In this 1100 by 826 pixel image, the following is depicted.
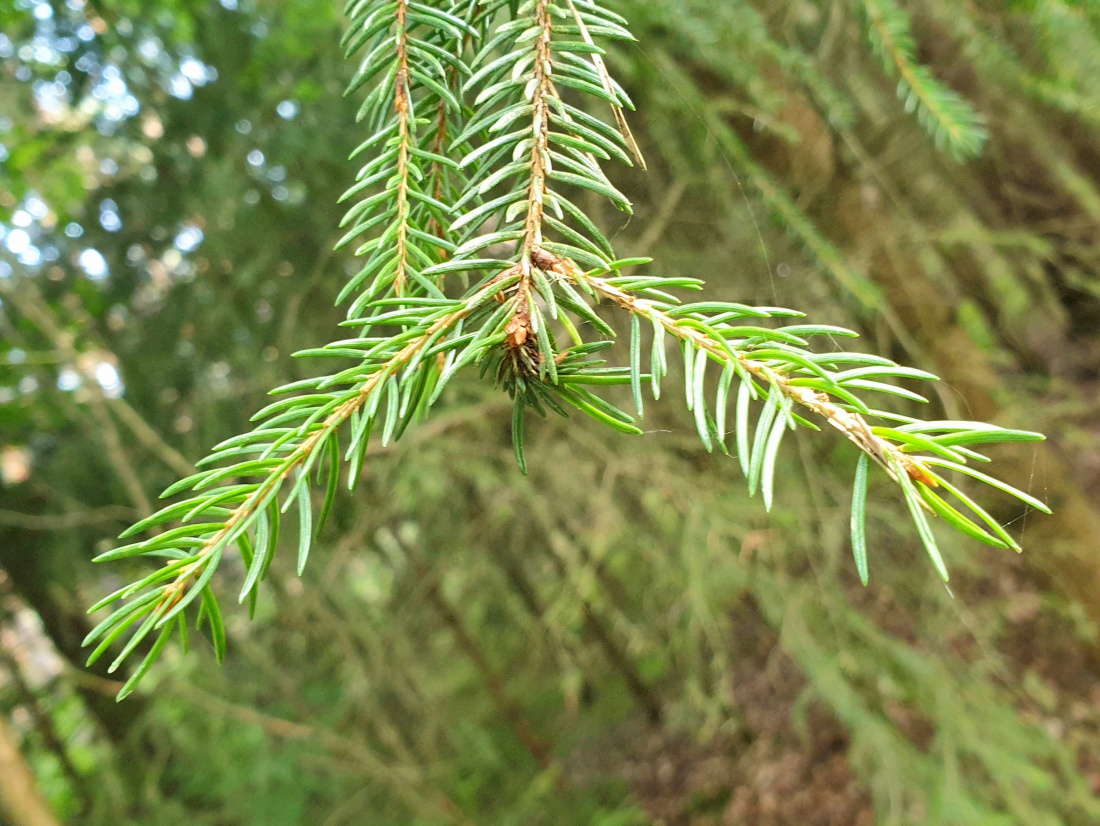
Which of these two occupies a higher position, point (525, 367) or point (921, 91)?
point (921, 91)

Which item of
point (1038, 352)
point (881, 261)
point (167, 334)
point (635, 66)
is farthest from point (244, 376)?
point (1038, 352)

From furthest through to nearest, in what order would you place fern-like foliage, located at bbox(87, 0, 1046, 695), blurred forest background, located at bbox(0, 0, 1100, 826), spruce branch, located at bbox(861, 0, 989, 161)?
blurred forest background, located at bbox(0, 0, 1100, 826)
spruce branch, located at bbox(861, 0, 989, 161)
fern-like foliage, located at bbox(87, 0, 1046, 695)

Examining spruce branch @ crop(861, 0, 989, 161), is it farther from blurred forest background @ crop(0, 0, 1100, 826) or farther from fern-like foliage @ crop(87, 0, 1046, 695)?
fern-like foliage @ crop(87, 0, 1046, 695)

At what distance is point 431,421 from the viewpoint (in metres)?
1.89

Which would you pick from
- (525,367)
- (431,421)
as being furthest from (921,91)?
(431,421)

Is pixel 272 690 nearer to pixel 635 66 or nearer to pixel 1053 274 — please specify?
pixel 635 66

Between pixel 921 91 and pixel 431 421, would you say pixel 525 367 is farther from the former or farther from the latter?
A: pixel 431 421

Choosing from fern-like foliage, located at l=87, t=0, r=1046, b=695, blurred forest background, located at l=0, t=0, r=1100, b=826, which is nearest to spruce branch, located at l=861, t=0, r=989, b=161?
blurred forest background, located at l=0, t=0, r=1100, b=826

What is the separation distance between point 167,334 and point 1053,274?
169 inches

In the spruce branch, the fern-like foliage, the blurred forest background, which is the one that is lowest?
the blurred forest background

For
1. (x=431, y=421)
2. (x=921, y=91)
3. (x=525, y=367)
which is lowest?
(x=431, y=421)

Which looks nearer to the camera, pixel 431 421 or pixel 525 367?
pixel 525 367

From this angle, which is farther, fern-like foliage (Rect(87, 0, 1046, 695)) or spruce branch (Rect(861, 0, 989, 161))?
spruce branch (Rect(861, 0, 989, 161))

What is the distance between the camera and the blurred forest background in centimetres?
152
